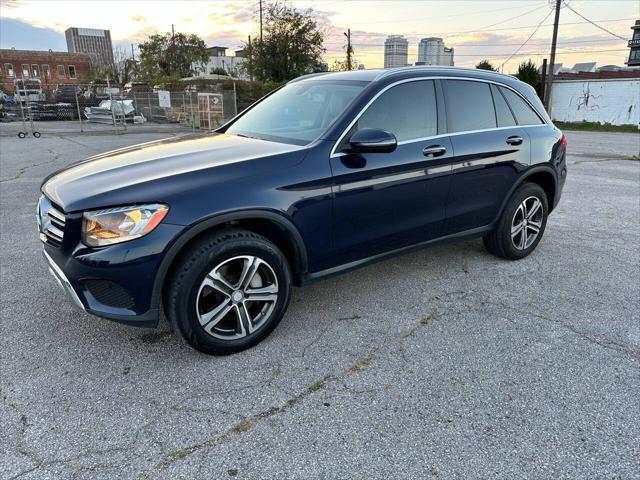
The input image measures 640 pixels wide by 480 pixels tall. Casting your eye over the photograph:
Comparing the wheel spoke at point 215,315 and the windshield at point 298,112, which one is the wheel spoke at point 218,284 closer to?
the wheel spoke at point 215,315

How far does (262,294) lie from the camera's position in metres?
3.04

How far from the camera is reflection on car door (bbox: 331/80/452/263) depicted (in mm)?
3279

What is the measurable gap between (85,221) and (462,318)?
265 centimetres

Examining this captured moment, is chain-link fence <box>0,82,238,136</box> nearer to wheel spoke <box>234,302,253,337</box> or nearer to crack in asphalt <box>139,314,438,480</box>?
wheel spoke <box>234,302,253,337</box>

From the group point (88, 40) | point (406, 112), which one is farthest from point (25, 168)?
point (88, 40)

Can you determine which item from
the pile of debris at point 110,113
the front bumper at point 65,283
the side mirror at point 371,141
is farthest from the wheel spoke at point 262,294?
the pile of debris at point 110,113

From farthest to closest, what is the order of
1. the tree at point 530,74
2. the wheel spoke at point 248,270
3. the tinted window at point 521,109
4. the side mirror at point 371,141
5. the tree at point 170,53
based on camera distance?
1. the tree at point 170,53
2. the tree at point 530,74
3. the tinted window at point 521,109
4. the side mirror at point 371,141
5. the wheel spoke at point 248,270

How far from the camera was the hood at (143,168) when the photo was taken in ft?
8.84

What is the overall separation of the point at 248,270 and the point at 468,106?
2465mm

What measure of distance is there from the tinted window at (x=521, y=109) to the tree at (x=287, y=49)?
31.1m

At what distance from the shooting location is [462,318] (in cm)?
357

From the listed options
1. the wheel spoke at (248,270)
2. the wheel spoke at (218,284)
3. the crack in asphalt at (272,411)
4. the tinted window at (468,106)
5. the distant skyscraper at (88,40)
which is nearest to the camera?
the crack in asphalt at (272,411)

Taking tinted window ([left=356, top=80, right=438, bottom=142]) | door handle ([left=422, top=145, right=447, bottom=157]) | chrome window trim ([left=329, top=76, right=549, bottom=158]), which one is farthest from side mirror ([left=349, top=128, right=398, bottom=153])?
door handle ([left=422, top=145, right=447, bottom=157])

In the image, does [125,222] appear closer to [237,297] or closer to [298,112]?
[237,297]
